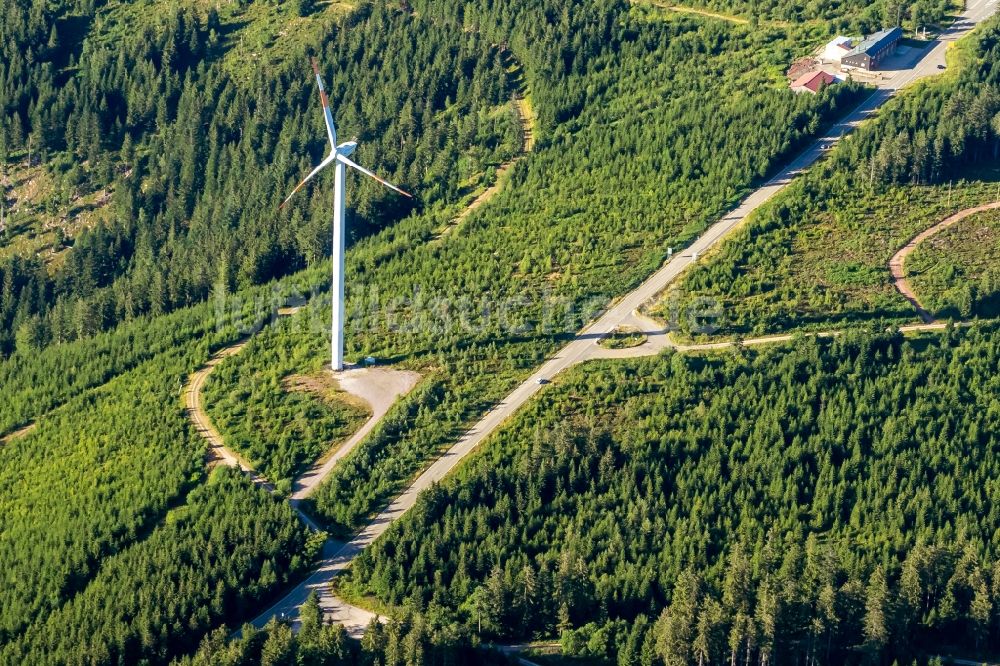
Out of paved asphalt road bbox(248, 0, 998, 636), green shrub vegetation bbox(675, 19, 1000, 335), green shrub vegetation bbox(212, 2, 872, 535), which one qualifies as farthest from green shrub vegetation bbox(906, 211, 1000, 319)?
green shrub vegetation bbox(212, 2, 872, 535)

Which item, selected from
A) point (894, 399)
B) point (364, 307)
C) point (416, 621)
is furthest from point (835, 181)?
point (416, 621)

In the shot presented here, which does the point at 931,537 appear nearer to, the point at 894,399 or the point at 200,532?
the point at 894,399

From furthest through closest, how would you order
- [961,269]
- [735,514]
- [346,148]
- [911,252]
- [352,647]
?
1. [911,252]
2. [961,269]
3. [346,148]
4. [735,514]
5. [352,647]

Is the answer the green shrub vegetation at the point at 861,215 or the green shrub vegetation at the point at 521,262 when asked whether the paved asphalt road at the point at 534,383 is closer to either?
the green shrub vegetation at the point at 521,262

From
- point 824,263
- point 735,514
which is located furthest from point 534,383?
point 824,263

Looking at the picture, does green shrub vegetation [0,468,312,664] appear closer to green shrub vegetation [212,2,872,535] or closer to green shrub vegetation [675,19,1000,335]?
green shrub vegetation [212,2,872,535]

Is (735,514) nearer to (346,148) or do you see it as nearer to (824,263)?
(824,263)

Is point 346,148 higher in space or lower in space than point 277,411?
higher
